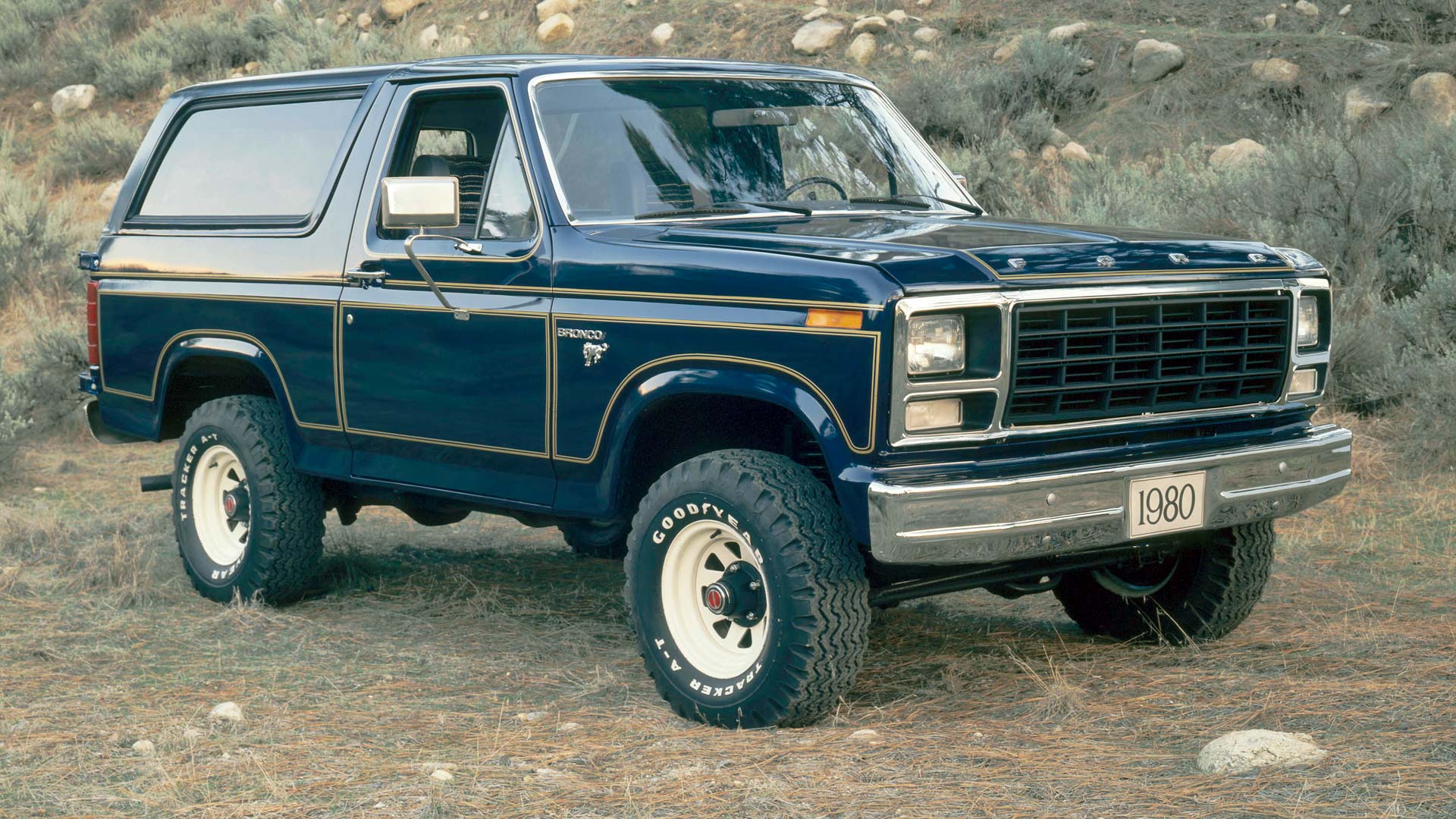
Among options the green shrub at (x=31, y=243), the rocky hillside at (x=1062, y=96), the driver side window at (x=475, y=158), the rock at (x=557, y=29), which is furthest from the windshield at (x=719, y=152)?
the rock at (x=557, y=29)

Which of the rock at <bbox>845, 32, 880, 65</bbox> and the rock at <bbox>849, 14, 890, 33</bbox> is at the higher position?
the rock at <bbox>849, 14, 890, 33</bbox>

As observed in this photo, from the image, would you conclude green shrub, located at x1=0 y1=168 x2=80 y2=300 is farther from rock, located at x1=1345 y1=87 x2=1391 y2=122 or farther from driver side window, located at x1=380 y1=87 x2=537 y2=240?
rock, located at x1=1345 y1=87 x2=1391 y2=122

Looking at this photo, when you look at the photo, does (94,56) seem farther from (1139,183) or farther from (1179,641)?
(1179,641)

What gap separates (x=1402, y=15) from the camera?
616 inches

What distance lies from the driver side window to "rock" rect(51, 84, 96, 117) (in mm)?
17024

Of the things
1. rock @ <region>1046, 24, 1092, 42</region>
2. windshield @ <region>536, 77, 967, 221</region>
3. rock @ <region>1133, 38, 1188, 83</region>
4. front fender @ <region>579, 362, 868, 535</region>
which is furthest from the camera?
rock @ <region>1046, 24, 1092, 42</region>

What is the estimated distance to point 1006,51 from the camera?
16672 millimetres

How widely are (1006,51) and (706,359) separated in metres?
13.0

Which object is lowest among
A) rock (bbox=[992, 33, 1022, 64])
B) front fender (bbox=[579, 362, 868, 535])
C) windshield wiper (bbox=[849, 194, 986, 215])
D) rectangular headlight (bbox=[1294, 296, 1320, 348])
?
front fender (bbox=[579, 362, 868, 535])

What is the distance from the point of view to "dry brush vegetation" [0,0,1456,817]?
4.04 m

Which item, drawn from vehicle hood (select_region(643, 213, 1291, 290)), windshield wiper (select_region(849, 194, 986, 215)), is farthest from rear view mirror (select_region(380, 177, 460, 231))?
windshield wiper (select_region(849, 194, 986, 215))

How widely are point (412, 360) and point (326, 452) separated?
71 centimetres

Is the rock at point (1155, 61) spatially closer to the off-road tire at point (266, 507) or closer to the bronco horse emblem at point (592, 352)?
the off-road tire at point (266, 507)

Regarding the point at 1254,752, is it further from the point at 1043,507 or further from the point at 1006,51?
the point at 1006,51
